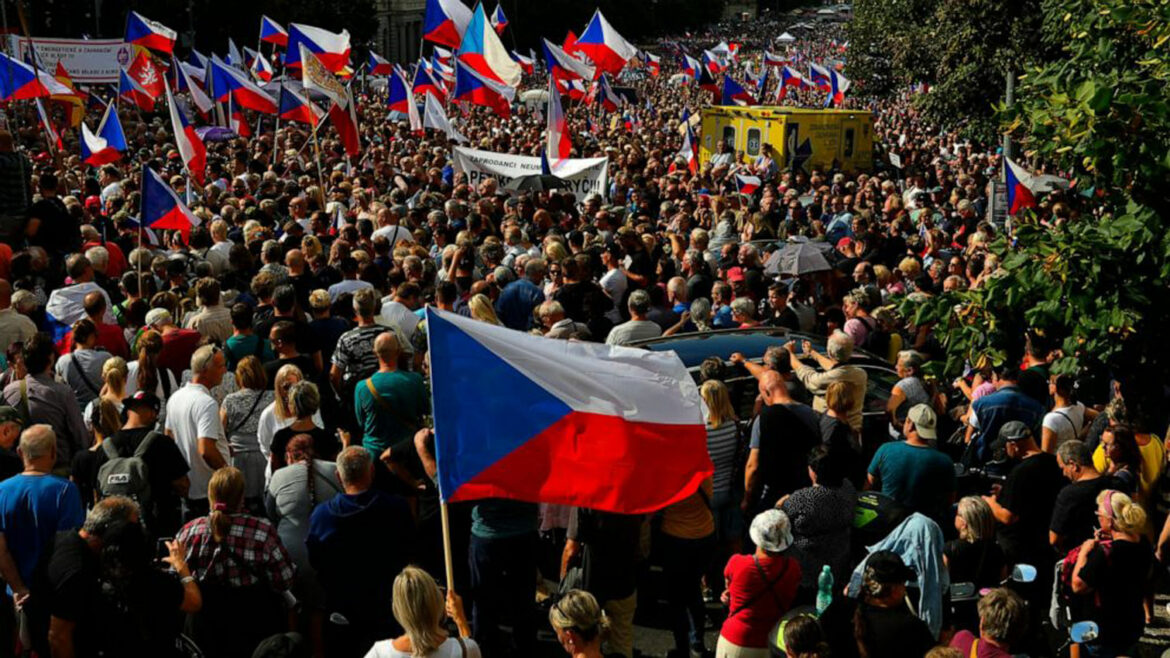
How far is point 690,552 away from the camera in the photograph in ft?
23.6

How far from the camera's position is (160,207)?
39.0ft

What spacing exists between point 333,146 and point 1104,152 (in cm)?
2042

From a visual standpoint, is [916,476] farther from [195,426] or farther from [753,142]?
[753,142]

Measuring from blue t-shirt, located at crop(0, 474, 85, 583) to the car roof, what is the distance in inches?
165

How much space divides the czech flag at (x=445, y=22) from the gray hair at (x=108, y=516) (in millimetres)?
17632

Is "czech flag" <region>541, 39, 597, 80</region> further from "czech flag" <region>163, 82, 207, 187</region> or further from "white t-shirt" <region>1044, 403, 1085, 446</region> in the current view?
"white t-shirt" <region>1044, 403, 1085, 446</region>

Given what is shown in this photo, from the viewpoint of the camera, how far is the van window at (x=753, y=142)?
28.7 meters

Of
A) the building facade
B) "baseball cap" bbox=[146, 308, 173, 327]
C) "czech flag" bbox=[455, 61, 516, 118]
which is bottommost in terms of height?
"baseball cap" bbox=[146, 308, 173, 327]

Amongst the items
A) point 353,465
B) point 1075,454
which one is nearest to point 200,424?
point 353,465

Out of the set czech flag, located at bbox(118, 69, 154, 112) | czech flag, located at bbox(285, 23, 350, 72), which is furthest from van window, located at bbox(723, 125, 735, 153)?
czech flag, located at bbox(118, 69, 154, 112)

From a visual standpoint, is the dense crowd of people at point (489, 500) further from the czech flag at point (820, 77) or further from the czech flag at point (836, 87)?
→ the czech flag at point (820, 77)

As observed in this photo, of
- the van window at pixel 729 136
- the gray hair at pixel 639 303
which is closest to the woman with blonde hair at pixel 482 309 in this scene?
the gray hair at pixel 639 303

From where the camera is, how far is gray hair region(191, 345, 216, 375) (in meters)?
7.64

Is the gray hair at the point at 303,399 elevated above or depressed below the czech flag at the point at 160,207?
below
